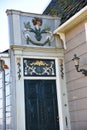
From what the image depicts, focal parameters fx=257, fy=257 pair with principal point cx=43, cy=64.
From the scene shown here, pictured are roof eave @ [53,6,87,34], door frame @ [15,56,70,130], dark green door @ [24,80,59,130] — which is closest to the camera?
roof eave @ [53,6,87,34]

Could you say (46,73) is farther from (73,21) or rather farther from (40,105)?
(73,21)

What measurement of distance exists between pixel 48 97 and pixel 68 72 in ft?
3.25

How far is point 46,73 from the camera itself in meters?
7.91

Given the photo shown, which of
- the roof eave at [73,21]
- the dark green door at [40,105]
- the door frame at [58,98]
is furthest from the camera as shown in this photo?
the dark green door at [40,105]

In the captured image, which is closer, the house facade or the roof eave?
the roof eave

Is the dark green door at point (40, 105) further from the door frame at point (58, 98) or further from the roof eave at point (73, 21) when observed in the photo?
the roof eave at point (73, 21)

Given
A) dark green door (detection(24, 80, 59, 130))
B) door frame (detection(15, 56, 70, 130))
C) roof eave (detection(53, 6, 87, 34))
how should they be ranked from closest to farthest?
roof eave (detection(53, 6, 87, 34)), door frame (detection(15, 56, 70, 130)), dark green door (detection(24, 80, 59, 130))

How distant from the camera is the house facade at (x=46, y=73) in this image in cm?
722

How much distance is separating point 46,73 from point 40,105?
102cm

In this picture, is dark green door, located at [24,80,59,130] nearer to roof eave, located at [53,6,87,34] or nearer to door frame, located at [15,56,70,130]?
door frame, located at [15,56,70,130]

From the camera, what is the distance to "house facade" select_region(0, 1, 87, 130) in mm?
7216

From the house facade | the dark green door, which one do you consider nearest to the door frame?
the house facade

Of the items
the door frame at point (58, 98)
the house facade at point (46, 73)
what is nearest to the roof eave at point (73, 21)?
the house facade at point (46, 73)

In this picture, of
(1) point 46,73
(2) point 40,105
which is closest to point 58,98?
(2) point 40,105
